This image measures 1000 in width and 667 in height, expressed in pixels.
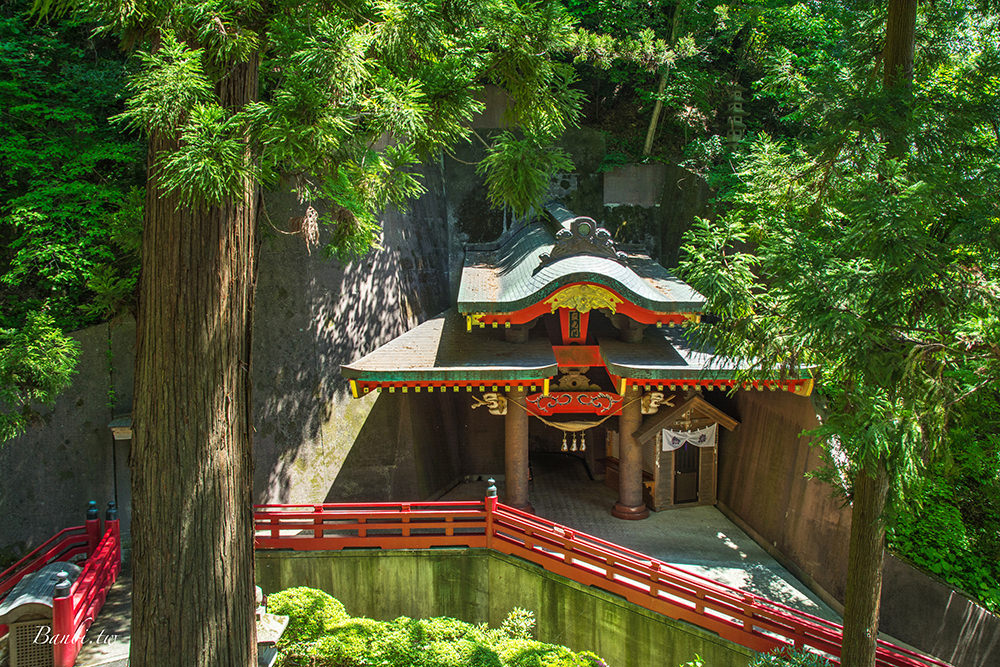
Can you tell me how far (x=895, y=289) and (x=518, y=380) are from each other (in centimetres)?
477

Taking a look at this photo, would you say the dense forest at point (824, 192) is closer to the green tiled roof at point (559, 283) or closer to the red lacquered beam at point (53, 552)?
the red lacquered beam at point (53, 552)

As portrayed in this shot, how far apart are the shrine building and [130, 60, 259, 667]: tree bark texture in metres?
3.93

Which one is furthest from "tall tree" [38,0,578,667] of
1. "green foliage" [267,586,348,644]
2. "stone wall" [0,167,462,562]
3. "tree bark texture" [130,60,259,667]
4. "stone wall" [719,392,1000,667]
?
"stone wall" [719,392,1000,667]

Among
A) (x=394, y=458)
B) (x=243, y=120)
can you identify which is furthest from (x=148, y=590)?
(x=394, y=458)

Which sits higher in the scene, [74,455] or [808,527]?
[74,455]

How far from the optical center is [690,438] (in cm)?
1009

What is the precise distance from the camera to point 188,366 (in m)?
3.96

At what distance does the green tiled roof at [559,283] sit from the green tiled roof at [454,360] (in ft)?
2.37

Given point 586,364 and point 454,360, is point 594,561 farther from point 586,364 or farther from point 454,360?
point 454,360

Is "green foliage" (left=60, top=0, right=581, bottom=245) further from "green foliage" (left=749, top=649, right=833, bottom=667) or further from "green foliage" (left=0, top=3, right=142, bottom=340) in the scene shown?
"green foliage" (left=0, top=3, right=142, bottom=340)

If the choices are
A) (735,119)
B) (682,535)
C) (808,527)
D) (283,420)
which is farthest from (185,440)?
(735,119)

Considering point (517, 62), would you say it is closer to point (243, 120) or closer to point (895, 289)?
point (243, 120)

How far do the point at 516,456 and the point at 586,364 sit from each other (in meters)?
1.80

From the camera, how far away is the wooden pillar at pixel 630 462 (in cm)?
966
